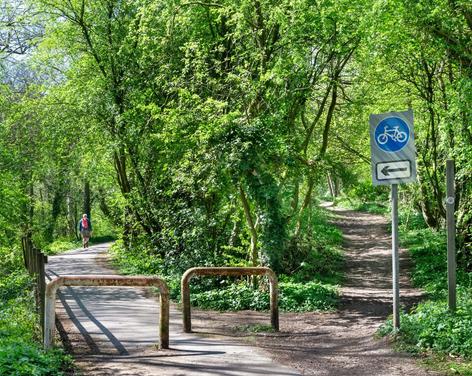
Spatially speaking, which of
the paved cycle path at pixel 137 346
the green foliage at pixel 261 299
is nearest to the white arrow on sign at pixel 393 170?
the paved cycle path at pixel 137 346

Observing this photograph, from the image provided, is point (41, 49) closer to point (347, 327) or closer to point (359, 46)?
point (359, 46)

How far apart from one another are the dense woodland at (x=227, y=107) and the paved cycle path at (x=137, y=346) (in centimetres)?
317

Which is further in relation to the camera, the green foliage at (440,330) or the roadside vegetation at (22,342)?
the green foliage at (440,330)

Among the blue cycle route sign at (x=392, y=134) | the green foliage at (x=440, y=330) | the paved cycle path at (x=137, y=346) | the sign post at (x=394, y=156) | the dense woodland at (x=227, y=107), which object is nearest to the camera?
the paved cycle path at (x=137, y=346)

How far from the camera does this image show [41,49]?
851 inches

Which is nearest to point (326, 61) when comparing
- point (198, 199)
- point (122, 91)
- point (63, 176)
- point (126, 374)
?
point (198, 199)

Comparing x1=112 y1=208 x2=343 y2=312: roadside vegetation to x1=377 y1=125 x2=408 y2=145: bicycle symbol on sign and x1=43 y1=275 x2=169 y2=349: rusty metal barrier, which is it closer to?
x1=43 y1=275 x2=169 y2=349: rusty metal barrier

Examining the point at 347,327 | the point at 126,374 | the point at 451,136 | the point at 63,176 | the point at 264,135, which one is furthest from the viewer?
the point at 63,176

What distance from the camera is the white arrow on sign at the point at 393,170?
791 cm

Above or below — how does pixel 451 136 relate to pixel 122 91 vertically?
below

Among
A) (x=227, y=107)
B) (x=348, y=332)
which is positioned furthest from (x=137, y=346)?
(x=227, y=107)

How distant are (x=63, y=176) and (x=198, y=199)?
42.2ft

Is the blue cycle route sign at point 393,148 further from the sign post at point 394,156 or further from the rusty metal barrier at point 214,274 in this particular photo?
the rusty metal barrier at point 214,274

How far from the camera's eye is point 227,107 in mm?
13242
